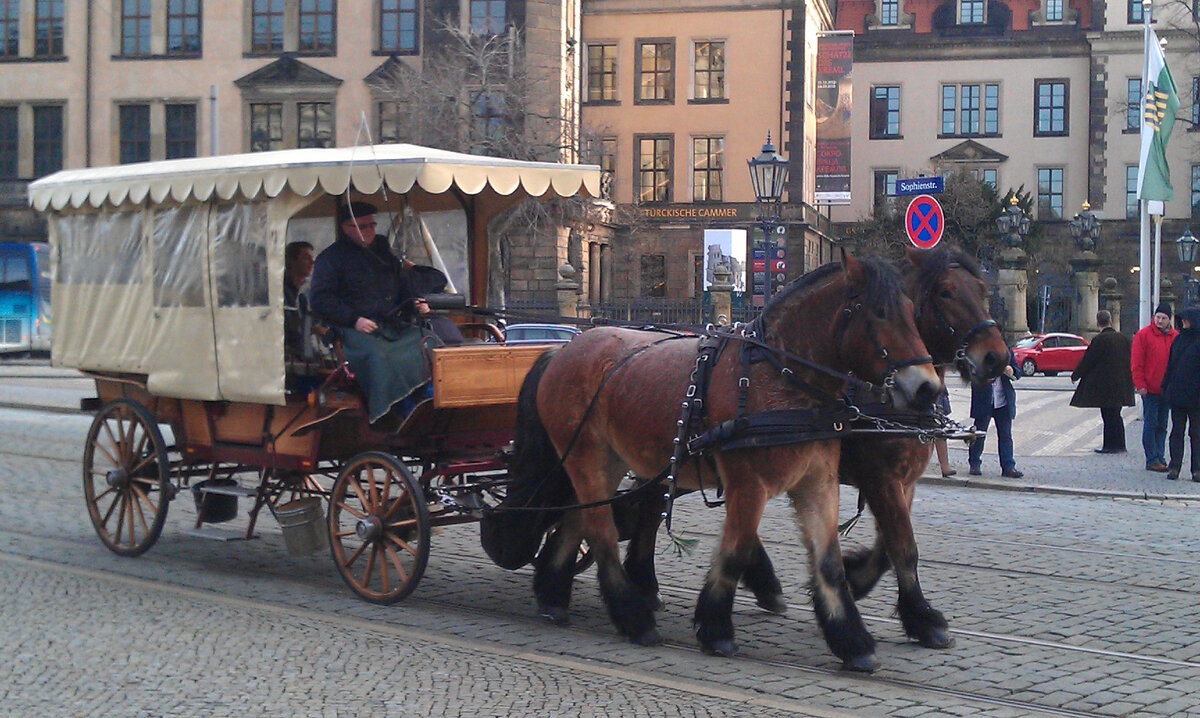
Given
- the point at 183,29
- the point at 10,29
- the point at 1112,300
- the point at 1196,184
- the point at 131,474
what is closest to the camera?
the point at 131,474

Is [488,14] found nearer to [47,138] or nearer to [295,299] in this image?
[47,138]

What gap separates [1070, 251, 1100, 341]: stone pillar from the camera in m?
41.9

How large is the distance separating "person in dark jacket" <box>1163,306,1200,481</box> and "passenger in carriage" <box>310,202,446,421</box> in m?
10.1

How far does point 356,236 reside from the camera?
868 centimetres

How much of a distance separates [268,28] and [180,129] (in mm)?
4856

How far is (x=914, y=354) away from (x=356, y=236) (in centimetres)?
393

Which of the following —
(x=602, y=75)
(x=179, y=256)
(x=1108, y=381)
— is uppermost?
(x=602, y=75)

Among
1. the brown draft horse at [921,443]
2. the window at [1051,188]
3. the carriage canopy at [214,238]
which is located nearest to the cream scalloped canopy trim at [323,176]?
the carriage canopy at [214,238]

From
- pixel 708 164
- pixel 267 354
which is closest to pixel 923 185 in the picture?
pixel 267 354

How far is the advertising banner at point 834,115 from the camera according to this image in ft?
164

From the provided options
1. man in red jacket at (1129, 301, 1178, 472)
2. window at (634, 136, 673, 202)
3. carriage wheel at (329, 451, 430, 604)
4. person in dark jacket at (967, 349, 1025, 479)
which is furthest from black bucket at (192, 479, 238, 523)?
window at (634, 136, 673, 202)

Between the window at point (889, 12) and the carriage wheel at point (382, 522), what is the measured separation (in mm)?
71085

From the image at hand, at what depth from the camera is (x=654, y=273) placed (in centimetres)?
5622

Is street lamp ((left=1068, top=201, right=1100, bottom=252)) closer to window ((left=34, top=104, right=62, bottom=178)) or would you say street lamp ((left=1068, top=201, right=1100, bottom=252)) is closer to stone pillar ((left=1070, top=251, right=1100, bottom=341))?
stone pillar ((left=1070, top=251, right=1100, bottom=341))
